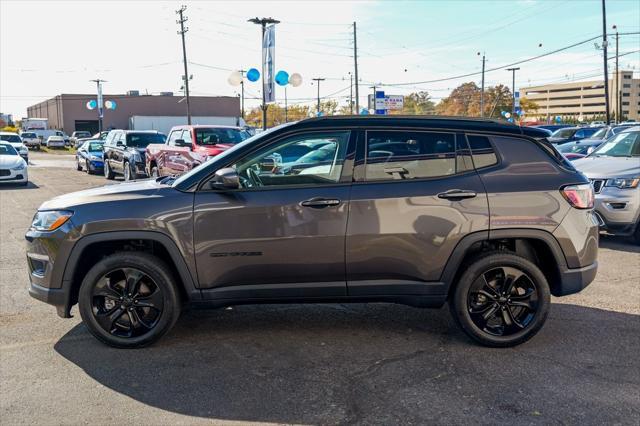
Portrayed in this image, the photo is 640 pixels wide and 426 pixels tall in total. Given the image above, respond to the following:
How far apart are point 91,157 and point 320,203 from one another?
22.3 metres

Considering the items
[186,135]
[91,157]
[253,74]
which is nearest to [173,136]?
[186,135]

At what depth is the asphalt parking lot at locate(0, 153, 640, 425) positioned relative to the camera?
364 cm

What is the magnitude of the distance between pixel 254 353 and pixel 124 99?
267 ft

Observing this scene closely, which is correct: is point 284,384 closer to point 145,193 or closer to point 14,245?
point 145,193

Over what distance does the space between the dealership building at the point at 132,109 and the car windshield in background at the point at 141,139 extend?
57162 mm

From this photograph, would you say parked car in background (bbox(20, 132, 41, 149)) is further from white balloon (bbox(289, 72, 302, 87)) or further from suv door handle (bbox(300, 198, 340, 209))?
suv door handle (bbox(300, 198, 340, 209))

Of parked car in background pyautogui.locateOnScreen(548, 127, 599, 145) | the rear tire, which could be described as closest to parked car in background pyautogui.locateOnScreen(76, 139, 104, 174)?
the rear tire

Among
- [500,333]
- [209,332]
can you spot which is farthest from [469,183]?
[209,332]

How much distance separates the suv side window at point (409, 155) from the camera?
15.2 feet

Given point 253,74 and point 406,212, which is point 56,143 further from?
point 406,212

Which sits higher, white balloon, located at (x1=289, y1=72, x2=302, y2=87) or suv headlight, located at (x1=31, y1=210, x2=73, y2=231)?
white balloon, located at (x1=289, y1=72, x2=302, y2=87)

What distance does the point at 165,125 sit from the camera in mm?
72500

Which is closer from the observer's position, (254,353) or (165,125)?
(254,353)

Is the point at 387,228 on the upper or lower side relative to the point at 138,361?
upper
